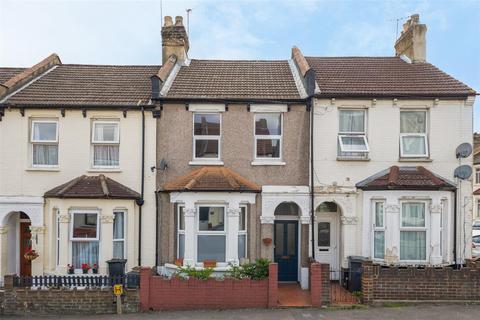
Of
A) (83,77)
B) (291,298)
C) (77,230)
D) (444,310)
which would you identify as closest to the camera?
(444,310)

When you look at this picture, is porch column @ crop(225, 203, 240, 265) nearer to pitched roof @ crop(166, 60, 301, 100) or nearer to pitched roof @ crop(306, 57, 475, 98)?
pitched roof @ crop(166, 60, 301, 100)

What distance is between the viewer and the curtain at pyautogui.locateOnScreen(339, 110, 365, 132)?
513 inches

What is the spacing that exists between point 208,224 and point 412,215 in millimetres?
6350

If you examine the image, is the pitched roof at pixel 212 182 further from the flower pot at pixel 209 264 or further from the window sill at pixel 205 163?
the flower pot at pixel 209 264

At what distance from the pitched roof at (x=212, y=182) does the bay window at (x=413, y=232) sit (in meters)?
4.61

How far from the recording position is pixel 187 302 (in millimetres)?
10477

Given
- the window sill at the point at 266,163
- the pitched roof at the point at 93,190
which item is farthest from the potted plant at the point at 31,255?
the window sill at the point at 266,163

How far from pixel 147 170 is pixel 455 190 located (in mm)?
9784

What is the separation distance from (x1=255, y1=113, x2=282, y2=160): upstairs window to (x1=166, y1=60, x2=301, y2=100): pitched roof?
693mm

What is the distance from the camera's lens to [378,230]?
12.4 meters

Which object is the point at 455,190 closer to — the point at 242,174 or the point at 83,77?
the point at 242,174

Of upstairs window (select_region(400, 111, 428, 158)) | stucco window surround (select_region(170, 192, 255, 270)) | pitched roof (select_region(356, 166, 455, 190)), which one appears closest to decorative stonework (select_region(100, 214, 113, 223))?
stucco window surround (select_region(170, 192, 255, 270))

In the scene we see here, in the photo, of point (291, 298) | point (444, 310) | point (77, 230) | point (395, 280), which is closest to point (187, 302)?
point (291, 298)

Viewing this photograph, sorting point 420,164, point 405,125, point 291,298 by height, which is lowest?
point 291,298
